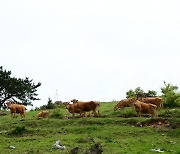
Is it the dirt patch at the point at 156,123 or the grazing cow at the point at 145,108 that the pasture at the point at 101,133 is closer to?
the dirt patch at the point at 156,123

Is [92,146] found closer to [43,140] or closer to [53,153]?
[53,153]

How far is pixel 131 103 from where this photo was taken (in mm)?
27562

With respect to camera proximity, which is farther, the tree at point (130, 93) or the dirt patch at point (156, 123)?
the tree at point (130, 93)

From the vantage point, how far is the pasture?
18.7m

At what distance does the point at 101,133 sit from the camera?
21078 millimetres

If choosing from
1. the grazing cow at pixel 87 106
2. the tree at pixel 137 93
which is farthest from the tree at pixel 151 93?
the grazing cow at pixel 87 106

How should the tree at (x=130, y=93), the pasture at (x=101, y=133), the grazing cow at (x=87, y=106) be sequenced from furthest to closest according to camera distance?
the tree at (x=130, y=93) < the grazing cow at (x=87, y=106) < the pasture at (x=101, y=133)

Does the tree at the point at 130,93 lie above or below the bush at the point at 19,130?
above

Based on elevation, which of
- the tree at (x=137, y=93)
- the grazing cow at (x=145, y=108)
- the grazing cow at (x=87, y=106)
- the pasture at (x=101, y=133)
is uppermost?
the tree at (x=137, y=93)

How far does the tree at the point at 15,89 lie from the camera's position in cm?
4566

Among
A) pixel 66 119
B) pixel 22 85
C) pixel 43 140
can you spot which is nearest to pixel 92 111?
pixel 66 119

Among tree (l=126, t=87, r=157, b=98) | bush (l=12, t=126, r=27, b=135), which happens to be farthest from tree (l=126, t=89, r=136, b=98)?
bush (l=12, t=126, r=27, b=135)

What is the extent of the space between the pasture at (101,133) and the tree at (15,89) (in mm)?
20122

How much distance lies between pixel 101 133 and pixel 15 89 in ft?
85.5
